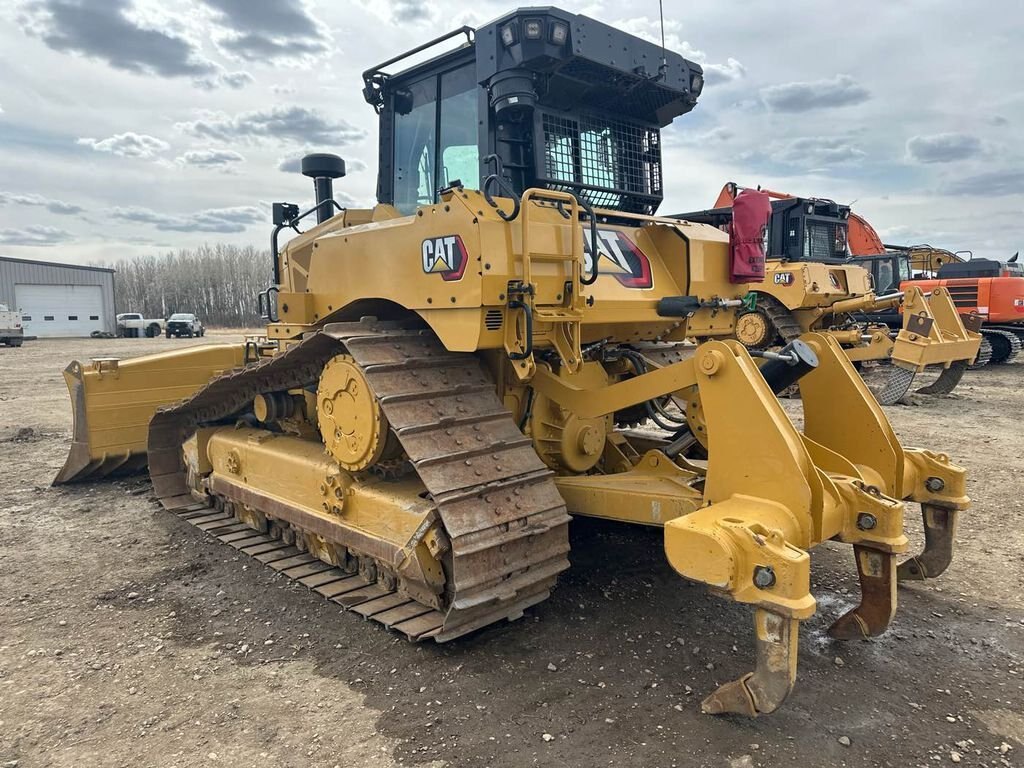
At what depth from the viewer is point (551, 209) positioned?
12.9ft

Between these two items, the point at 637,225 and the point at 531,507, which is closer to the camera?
the point at 531,507

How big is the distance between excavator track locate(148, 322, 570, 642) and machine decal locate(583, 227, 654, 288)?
942mm

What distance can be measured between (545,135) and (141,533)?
4.25 metres

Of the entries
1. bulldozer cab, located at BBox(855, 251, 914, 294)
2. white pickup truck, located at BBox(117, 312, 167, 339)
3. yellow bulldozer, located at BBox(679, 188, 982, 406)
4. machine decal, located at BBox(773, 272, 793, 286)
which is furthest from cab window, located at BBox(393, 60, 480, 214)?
white pickup truck, located at BBox(117, 312, 167, 339)

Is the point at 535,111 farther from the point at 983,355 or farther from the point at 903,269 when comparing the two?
the point at 983,355

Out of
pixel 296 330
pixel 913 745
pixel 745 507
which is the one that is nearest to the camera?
pixel 913 745

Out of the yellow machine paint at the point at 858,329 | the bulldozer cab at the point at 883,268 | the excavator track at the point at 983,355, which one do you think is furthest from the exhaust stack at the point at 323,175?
the excavator track at the point at 983,355

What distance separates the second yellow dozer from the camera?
10.7 feet

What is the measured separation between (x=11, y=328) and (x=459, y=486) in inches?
1359

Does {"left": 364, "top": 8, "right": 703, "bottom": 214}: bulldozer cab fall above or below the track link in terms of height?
above

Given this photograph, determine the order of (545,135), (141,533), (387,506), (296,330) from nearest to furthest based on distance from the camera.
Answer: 1. (387,506)
2. (545,135)
3. (296,330)
4. (141,533)

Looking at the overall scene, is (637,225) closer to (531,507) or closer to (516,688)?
(531,507)

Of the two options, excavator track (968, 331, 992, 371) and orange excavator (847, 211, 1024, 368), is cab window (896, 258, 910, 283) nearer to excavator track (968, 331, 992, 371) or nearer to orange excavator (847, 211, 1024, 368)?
orange excavator (847, 211, 1024, 368)

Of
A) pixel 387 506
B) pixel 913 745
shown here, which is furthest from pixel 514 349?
pixel 913 745
